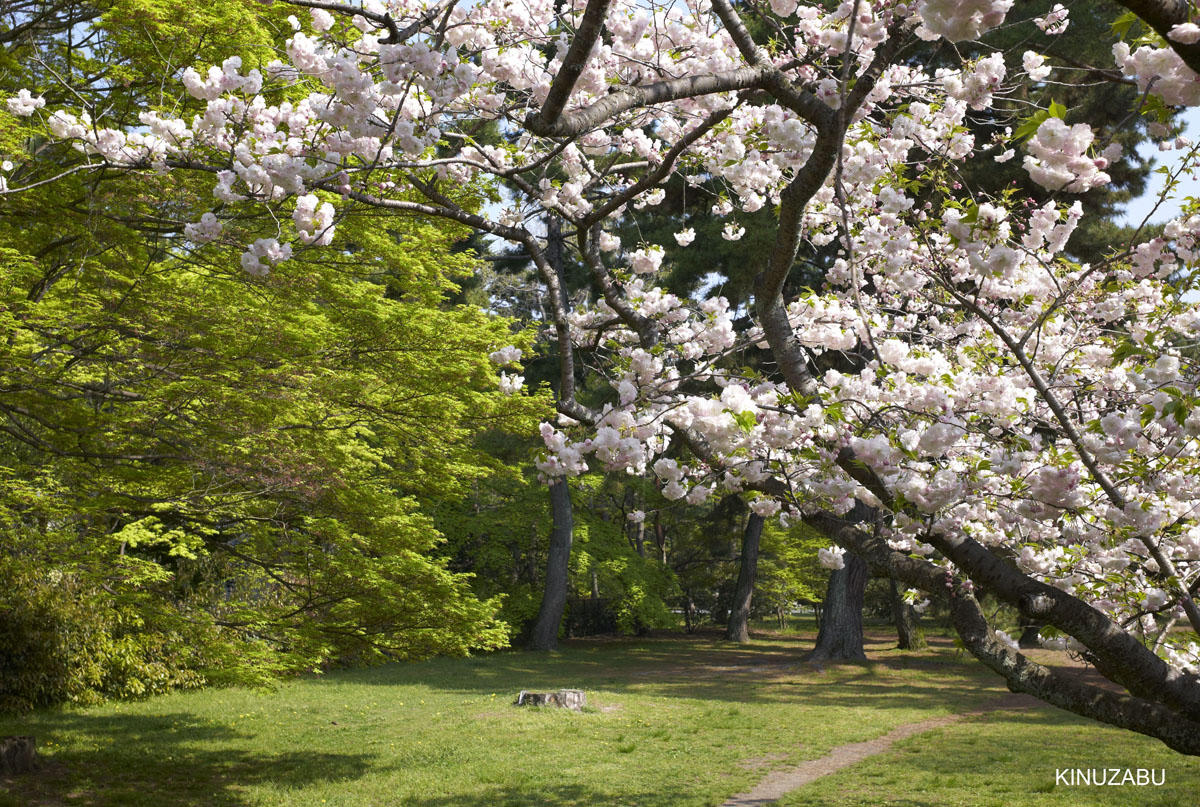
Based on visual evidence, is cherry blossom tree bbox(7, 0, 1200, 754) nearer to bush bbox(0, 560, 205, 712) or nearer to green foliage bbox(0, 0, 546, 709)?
green foliage bbox(0, 0, 546, 709)

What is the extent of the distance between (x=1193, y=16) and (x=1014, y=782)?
7019 mm

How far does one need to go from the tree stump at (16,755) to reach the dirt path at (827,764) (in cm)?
577

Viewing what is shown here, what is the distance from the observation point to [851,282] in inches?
128

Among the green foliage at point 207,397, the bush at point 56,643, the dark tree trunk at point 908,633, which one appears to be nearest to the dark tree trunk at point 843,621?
the dark tree trunk at point 908,633

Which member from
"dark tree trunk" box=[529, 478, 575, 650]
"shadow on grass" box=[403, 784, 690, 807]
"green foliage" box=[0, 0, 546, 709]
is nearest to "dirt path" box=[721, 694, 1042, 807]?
"shadow on grass" box=[403, 784, 690, 807]

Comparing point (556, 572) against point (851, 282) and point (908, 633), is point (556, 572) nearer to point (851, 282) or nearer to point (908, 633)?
point (908, 633)

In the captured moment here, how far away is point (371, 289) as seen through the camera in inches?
369

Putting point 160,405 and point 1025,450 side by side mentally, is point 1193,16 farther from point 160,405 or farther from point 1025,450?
point 160,405

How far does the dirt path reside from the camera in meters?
6.90

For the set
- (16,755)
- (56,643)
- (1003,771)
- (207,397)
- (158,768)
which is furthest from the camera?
(56,643)

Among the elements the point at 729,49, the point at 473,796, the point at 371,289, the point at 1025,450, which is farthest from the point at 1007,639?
the point at 371,289

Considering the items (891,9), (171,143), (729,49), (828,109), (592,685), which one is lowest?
(592,685)

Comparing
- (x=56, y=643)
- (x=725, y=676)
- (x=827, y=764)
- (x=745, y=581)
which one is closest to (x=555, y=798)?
(x=827, y=764)

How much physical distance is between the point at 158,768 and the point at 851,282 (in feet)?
25.9
